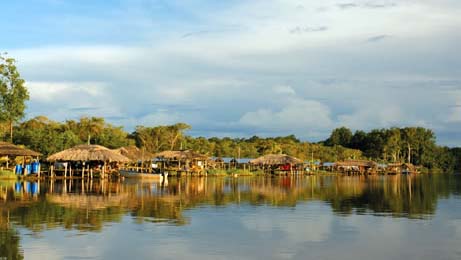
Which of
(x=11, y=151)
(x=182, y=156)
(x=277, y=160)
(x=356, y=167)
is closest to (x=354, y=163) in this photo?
(x=356, y=167)

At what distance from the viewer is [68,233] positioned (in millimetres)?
12750

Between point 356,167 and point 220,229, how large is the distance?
58063 millimetres

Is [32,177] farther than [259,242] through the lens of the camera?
Yes

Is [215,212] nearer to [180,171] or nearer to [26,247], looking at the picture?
[26,247]

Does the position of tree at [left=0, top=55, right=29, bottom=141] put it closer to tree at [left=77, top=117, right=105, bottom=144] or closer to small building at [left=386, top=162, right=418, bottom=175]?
tree at [left=77, top=117, right=105, bottom=144]

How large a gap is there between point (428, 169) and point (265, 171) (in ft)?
156

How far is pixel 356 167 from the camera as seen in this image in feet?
229

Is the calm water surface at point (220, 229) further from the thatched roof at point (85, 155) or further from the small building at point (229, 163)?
the small building at point (229, 163)

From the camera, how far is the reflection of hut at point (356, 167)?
66250mm

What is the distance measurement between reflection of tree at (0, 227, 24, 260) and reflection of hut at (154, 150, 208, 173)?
3490 centimetres

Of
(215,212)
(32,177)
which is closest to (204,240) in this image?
(215,212)

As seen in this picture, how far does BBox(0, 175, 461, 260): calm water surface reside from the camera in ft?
35.8

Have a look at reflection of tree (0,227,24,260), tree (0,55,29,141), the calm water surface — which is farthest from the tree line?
reflection of tree (0,227,24,260)

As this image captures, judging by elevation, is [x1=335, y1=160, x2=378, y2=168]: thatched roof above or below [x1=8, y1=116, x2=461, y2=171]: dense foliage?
below
